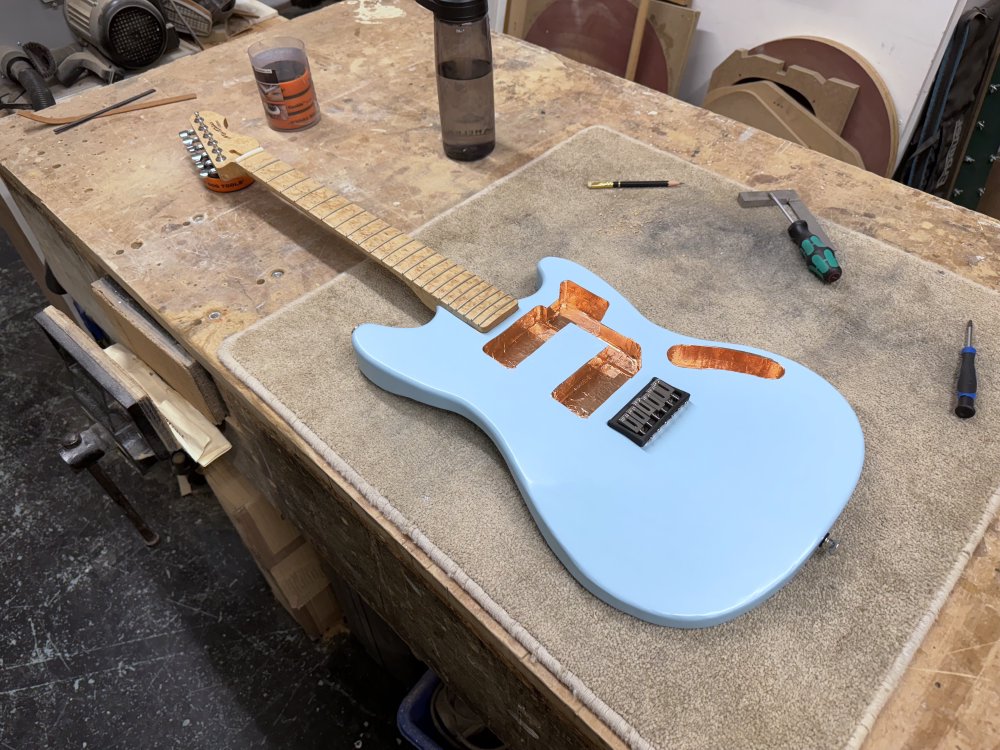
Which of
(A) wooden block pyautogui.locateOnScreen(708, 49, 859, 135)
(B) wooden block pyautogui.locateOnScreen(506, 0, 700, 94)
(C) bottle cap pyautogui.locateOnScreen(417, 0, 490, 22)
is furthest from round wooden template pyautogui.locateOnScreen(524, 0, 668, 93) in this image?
(C) bottle cap pyautogui.locateOnScreen(417, 0, 490, 22)

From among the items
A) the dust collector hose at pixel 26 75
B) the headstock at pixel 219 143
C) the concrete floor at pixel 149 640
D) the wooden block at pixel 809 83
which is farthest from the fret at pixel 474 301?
the wooden block at pixel 809 83

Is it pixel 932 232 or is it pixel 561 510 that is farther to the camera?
pixel 932 232

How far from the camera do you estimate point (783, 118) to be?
157cm

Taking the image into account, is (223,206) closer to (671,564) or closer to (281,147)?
(281,147)

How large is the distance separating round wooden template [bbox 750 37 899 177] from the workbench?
61 cm

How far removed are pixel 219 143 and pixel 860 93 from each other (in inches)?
52.6

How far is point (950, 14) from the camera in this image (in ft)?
4.41

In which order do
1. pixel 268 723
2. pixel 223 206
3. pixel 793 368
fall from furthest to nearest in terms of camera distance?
pixel 268 723, pixel 223 206, pixel 793 368

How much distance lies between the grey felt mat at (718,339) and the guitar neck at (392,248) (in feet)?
0.14

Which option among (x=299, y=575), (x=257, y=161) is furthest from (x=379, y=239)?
(x=299, y=575)

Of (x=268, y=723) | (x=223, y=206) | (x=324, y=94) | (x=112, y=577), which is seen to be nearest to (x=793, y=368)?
(x=223, y=206)

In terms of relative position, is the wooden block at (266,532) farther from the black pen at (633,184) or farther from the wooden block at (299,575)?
the black pen at (633,184)

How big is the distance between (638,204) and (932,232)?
379mm

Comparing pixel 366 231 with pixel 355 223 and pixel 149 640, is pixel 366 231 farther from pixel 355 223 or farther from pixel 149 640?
pixel 149 640
